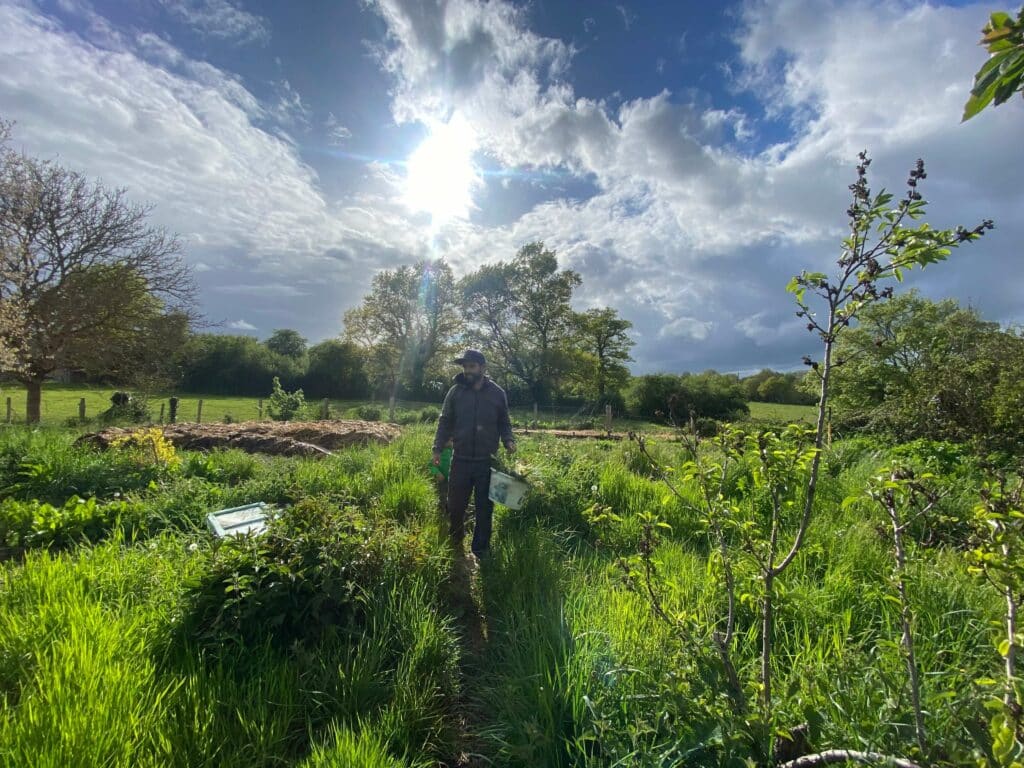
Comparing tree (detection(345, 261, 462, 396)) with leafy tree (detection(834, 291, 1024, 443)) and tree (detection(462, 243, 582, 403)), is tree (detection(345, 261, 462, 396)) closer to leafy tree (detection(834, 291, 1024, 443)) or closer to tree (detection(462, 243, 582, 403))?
tree (detection(462, 243, 582, 403))

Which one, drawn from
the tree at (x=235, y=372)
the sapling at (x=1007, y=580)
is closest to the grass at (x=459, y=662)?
the sapling at (x=1007, y=580)

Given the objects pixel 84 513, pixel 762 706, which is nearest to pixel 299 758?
pixel 762 706

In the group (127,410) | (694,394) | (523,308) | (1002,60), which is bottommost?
(127,410)

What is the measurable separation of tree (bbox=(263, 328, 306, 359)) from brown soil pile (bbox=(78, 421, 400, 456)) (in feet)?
144

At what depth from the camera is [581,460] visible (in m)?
7.16

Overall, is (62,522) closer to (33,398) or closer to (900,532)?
(900,532)

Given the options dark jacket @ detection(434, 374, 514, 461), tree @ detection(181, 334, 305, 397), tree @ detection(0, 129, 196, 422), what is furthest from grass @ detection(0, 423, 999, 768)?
tree @ detection(181, 334, 305, 397)

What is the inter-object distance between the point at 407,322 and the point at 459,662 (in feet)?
114

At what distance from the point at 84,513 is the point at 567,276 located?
35.9 metres

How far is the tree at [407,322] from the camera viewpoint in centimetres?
3569

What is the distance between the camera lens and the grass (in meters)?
1.78

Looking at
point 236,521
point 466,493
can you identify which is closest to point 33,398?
point 236,521

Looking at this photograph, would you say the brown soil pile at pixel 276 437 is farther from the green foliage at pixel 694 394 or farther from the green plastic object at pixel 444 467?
the green foliage at pixel 694 394

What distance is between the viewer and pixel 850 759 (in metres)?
1.41
